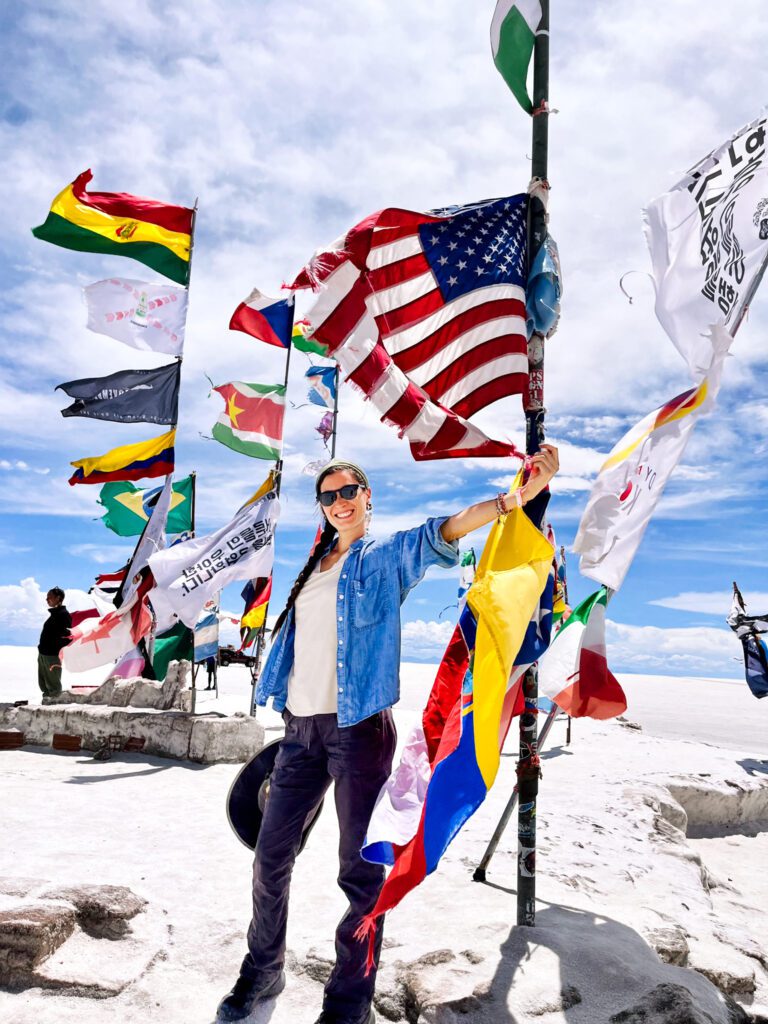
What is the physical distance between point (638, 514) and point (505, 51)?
2544mm

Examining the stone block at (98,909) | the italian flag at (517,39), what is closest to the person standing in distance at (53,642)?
the stone block at (98,909)

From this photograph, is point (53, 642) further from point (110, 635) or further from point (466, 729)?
point (466, 729)

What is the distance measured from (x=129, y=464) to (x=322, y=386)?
4.63 m

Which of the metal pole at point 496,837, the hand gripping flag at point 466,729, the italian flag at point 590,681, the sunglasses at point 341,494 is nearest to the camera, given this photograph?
the hand gripping flag at point 466,729

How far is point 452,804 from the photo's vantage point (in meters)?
2.37

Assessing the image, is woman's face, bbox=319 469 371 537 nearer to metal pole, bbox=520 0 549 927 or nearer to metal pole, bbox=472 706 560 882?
metal pole, bbox=520 0 549 927

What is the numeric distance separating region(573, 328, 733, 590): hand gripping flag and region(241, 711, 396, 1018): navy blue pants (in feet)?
3.93

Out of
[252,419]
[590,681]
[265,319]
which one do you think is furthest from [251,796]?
[265,319]

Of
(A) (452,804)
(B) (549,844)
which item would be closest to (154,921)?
(A) (452,804)

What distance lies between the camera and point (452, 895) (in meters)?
3.70

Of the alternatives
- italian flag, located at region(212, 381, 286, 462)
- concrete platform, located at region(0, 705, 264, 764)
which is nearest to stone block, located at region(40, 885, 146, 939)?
concrete platform, located at region(0, 705, 264, 764)

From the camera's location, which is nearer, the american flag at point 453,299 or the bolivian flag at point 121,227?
the american flag at point 453,299

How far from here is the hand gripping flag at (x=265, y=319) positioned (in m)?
8.75

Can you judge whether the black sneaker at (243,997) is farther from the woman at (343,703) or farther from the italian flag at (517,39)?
the italian flag at (517,39)
